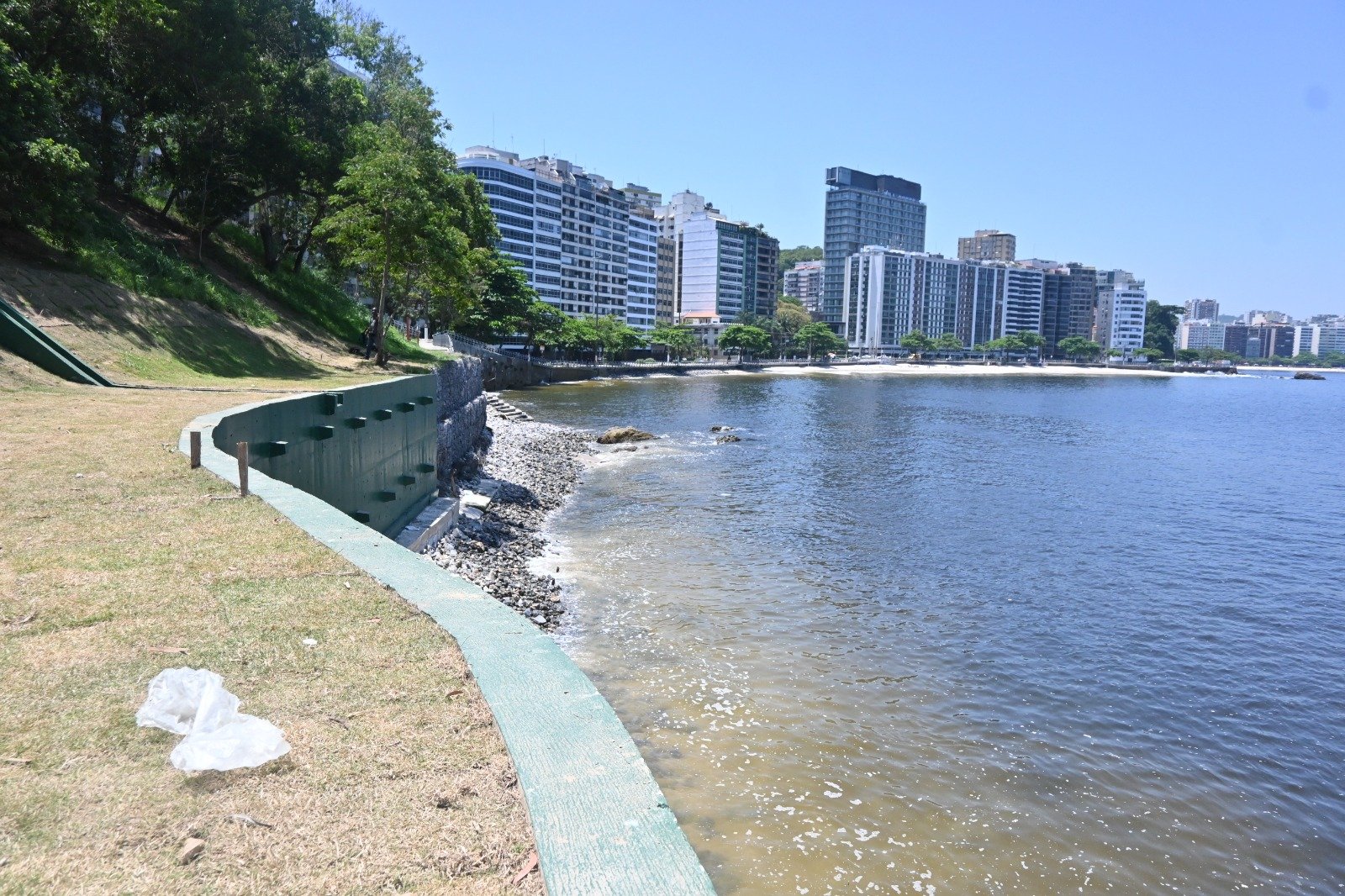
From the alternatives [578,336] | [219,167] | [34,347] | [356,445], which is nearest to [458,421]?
[34,347]

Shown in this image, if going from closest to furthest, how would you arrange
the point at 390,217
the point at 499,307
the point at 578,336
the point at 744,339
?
the point at 390,217
the point at 499,307
the point at 578,336
the point at 744,339

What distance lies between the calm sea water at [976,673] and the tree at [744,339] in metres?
119

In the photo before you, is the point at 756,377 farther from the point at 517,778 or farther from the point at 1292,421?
the point at 517,778

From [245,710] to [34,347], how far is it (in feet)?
58.7

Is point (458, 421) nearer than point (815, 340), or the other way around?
point (458, 421)

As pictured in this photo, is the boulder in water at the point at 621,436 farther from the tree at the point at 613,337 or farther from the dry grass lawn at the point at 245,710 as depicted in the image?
the tree at the point at 613,337

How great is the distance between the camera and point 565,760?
14.7 ft

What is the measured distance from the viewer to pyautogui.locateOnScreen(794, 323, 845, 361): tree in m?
167

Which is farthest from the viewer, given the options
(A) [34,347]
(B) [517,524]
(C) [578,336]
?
(C) [578,336]

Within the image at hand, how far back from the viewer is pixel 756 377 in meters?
131

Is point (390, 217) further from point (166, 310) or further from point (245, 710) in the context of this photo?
point (245, 710)

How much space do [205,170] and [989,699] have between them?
1333 inches

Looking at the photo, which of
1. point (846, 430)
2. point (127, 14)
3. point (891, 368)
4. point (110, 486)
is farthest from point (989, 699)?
point (891, 368)

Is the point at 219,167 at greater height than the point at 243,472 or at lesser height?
greater
